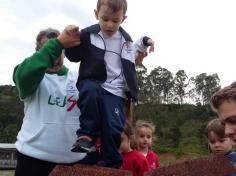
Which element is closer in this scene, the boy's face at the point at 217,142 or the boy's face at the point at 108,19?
the boy's face at the point at 108,19

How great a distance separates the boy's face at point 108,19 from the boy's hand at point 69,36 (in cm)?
24

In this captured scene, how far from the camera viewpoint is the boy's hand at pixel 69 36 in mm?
2176

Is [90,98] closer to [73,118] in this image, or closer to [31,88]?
[73,118]

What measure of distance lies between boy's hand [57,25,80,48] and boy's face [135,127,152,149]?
8.53 feet

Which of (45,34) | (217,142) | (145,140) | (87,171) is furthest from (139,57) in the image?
(145,140)

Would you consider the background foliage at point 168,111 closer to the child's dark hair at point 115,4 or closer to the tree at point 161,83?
the tree at point 161,83

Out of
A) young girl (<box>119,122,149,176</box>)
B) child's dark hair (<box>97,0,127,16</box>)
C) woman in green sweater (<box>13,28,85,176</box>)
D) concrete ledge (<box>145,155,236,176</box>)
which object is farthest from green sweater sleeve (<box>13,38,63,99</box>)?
young girl (<box>119,122,149,176</box>)

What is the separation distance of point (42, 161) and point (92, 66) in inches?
23.8

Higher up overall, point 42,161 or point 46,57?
point 46,57

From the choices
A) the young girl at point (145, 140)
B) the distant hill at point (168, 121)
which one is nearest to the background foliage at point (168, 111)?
the distant hill at point (168, 121)

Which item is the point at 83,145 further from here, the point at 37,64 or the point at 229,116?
the point at 229,116

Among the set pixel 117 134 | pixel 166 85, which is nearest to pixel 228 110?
pixel 117 134

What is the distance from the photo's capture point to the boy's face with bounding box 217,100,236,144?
1.50m

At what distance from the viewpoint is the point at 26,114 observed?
2.39m
